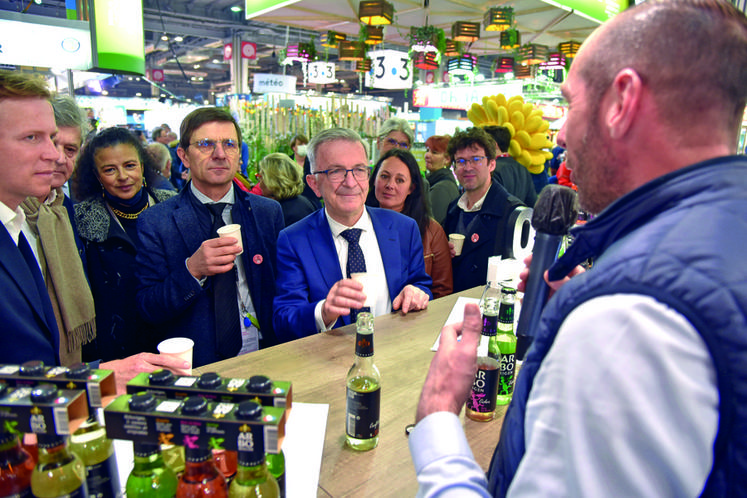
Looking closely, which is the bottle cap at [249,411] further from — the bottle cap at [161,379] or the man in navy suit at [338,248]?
the man in navy suit at [338,248]

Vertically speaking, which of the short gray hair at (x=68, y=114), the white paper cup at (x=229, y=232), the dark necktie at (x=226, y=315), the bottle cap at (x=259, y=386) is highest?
the short gray hair at (x=68, y=114)

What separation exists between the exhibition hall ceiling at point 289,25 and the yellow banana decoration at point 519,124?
2799 millimetres

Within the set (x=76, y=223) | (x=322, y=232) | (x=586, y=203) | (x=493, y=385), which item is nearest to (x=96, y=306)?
(x=76, y=223)

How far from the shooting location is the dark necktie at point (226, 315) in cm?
233

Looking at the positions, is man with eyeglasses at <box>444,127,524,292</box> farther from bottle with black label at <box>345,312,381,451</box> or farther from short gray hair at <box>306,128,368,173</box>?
bottle with black label at <box>345,312,381,451</box>

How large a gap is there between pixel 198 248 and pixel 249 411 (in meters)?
1.82

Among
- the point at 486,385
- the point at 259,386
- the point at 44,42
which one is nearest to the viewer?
the point at 259,386

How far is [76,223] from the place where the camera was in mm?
2742

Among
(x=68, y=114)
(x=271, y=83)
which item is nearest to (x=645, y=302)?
(x=68, y=114)

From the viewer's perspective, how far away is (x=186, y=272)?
220 cm

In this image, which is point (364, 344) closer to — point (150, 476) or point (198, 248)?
point (150, 476)

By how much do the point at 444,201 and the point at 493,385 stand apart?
11.2ft

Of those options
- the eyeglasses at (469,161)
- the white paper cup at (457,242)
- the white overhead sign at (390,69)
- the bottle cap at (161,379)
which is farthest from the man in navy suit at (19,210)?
the white overhead sign at (390,69)

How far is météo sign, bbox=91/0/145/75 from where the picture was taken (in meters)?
5.05
